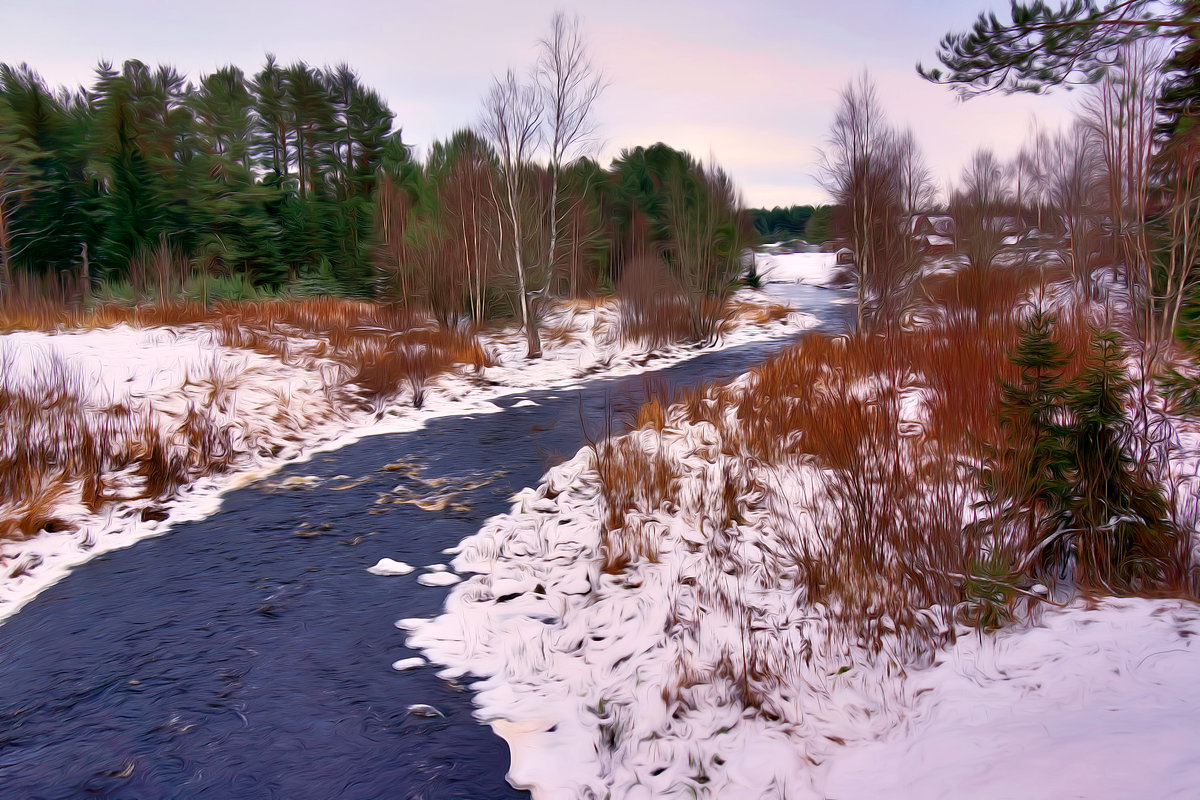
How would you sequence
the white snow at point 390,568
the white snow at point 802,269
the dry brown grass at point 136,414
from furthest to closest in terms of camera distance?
1. the white snow at point 802,269
2. the dry brown grass at point 136,414
3. the white snow at point 390,568

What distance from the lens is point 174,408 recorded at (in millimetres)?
9578

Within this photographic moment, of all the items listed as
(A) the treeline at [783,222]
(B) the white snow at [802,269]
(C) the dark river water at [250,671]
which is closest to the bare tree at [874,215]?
(C) the dark river water at [250,671]

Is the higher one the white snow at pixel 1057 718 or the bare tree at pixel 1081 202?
the bare tree at pixel 1081 202

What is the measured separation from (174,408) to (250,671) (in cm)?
653

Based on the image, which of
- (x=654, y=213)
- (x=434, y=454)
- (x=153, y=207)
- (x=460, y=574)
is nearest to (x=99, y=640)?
(x=460, y=574)

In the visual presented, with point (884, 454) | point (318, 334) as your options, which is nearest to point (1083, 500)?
point (884, 454)

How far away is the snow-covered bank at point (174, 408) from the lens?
674cm

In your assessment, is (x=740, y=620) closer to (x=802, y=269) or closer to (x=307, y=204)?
(x=307, y=204)

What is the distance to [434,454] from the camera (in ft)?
32.3

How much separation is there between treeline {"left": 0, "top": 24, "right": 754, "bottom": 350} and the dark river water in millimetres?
11899

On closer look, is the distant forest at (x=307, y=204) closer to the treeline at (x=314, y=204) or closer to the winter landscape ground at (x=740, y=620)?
the treeline at (x=314, y=204)

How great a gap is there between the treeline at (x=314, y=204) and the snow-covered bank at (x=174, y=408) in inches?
194

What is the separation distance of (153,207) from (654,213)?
956 inches

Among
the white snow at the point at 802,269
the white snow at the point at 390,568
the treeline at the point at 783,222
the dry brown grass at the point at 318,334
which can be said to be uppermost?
the treeline at the point at 783,222
